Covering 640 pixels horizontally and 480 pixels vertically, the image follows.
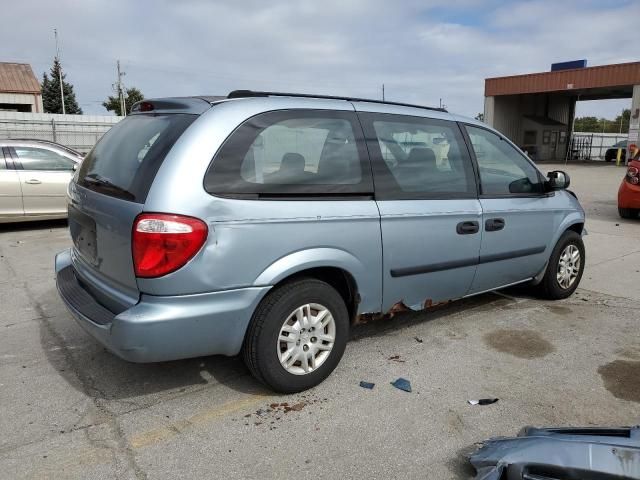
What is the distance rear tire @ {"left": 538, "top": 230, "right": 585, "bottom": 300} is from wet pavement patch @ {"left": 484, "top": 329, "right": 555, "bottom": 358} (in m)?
0.85

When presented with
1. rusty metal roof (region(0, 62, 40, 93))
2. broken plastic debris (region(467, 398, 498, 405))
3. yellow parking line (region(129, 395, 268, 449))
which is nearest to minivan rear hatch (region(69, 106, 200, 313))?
yellow parking line (region(129, 395, 268, 449))

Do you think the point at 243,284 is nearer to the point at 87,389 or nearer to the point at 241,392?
the point at 241,392

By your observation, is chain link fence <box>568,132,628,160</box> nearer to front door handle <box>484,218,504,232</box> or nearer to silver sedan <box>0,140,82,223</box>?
silver sedan <box>0,140,82,223</box>

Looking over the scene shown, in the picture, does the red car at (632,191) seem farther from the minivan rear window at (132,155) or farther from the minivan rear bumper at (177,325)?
the minivan rear window at (132,155)

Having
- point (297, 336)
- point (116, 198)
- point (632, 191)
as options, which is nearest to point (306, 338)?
point (297, 336)

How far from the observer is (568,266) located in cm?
523

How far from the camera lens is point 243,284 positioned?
2934mm

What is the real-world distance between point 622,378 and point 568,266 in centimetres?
182

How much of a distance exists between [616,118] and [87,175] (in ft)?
278

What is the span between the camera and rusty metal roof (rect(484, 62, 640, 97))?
92.5 ft

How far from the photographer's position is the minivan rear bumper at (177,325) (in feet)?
9.05

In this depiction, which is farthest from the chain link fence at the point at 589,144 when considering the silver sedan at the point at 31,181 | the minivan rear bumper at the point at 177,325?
the minivan rear bumper at the point at 177,325

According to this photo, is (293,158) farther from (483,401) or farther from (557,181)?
(557,181)

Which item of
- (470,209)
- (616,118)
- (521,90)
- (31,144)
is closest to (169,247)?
(470,209)
